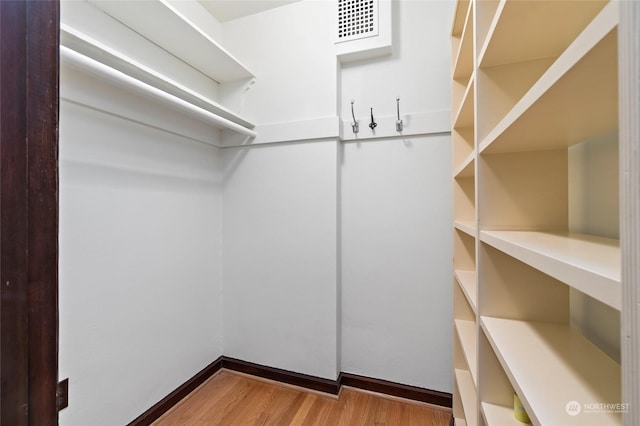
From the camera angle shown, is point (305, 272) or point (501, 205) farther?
point (305, 272)

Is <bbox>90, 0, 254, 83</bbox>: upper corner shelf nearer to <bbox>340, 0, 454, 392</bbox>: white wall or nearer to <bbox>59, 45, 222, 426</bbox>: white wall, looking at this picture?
<bbox>59, 45, 222, 426</bbox>: white wall

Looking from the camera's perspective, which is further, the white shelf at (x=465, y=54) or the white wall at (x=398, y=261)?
the white wall at (x=398, y=261)

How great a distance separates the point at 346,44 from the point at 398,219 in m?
1.11

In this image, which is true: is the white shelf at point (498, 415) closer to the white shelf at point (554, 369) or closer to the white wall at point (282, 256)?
the white shelf at point (554, 369)

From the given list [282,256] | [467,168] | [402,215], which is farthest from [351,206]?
[467,168]

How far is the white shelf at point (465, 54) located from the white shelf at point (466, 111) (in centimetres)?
16

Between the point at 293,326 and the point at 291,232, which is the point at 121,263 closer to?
the point at 291,232

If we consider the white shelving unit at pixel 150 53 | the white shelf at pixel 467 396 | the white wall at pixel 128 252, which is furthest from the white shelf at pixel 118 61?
the white shelf at pixel 467 396

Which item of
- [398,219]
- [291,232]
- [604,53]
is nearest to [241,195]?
[291,232]

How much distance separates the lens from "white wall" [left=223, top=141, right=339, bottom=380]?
166 cm

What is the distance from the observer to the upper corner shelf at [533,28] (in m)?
0.54

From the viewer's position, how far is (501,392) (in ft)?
2.30

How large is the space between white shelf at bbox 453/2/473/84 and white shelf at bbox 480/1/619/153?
567mm

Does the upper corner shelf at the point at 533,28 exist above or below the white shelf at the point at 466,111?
below
